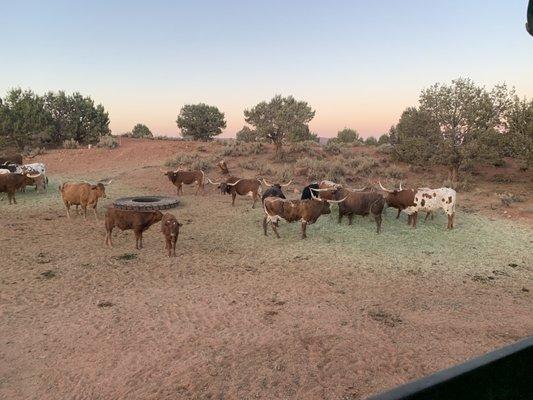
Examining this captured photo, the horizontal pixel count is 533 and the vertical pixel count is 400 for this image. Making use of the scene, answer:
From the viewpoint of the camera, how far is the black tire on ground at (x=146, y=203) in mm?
15062

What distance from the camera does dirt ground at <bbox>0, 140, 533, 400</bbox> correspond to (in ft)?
18.4

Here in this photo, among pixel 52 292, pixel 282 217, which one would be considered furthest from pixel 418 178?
pixel 52 292

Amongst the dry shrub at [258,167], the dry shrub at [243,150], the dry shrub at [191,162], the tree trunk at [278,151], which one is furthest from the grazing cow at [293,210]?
the dry shrub at [243,150]

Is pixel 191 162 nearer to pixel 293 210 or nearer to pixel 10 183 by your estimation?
pixel 10 183

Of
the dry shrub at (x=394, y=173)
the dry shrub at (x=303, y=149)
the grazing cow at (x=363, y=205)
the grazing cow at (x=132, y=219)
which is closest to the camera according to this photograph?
the grazing cow at (x=132, y=219)

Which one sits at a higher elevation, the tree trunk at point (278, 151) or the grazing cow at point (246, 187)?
the tree trunk at point (278, 151)

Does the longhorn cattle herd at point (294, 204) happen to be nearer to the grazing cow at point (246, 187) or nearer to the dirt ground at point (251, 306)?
the grazing cow at point (246, 187)

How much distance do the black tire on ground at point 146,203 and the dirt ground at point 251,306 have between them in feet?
3.74

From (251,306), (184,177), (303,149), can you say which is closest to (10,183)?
(184,177)

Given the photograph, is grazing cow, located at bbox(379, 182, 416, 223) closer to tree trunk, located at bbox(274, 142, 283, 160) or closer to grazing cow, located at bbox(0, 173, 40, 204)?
tree trunk, located at bbox(274, 142, 283, 160)

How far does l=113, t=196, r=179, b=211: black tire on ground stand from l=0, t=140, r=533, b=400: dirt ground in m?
1.14

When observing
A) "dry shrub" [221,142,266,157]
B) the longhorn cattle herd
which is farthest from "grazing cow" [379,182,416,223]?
"dry shrub" [221,142,266,157]

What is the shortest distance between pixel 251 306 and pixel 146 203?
9.13m

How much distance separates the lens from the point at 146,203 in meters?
15.6
